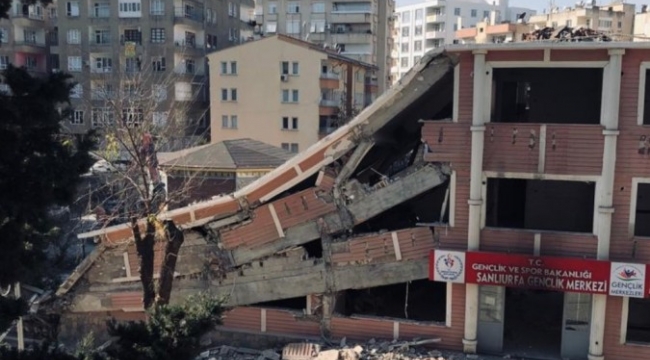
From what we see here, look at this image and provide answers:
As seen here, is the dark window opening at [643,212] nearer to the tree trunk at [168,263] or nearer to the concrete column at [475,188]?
the concrete column at [475,188]

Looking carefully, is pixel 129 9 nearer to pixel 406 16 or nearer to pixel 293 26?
pixel 293 26

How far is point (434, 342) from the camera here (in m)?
18.7

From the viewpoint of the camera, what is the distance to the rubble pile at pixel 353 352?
696 inches

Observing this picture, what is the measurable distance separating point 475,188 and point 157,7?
39.0 m

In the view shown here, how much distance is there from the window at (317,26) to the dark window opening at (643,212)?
4995 cm

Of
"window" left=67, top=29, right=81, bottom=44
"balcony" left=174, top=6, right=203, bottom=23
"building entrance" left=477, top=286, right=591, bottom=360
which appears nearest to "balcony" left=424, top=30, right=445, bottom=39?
"balcony" left=174, top=6, right=203, bottom=23

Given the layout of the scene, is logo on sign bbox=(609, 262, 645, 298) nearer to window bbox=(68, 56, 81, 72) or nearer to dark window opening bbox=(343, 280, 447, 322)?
dark window opening bbox=(343, 280, 447, 322)

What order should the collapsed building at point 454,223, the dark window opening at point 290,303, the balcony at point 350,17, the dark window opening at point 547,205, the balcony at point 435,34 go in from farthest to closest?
the balcony at point 435,34, the balcony at point 350,17, the dark window opening at point 547,205, the dark window opening at point 290,303, the collapsed building at point 454,223

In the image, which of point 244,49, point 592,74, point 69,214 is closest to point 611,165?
point 592,74

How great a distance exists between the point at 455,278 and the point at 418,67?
611 centimetres

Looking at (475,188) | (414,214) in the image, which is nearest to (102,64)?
(414,214)

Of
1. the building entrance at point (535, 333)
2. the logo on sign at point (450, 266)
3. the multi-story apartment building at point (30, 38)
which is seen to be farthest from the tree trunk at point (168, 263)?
the multi-story apartment building at point (30, 38)

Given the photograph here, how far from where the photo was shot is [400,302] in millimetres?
22500

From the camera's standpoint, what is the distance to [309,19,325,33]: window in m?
66.8
